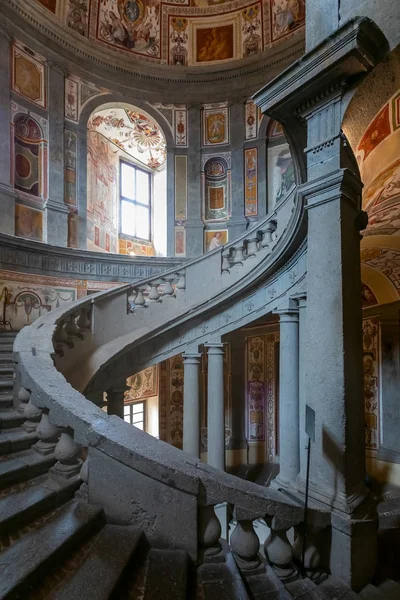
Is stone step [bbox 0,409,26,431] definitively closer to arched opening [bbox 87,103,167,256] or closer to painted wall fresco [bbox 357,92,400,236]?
painted wall fresco [bbox 357,92,400,236]

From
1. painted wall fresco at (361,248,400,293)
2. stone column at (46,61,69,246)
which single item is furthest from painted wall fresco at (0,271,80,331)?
painted wall fresco at (361,248,400,293)

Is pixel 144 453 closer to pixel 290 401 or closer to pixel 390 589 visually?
pixel 390 589

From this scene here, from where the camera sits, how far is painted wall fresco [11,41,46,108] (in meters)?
9.48

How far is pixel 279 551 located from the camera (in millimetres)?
2287

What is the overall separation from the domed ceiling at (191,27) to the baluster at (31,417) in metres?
12.0

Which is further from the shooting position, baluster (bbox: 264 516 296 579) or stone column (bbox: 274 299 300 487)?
stone column (bbox: 274 299 300 487)

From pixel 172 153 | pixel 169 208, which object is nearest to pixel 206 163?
pixel 172 153

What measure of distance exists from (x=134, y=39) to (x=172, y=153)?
12.4 feet

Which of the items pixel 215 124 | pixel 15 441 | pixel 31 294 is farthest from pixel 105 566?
pixel 215 124

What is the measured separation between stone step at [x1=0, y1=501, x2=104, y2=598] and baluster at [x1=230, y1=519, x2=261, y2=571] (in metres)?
0.85

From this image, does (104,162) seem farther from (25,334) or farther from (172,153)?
(25,334)

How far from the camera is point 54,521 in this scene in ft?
7.02

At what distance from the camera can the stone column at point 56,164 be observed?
32.4 ft

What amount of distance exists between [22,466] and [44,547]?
772 millimetres
